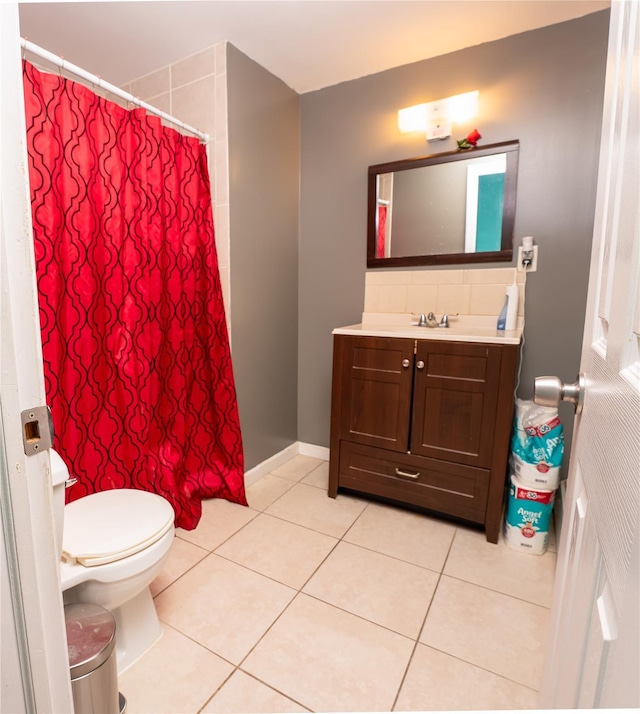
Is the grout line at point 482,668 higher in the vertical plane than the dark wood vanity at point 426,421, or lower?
lower

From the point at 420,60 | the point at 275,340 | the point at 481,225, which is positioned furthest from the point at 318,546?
the point at 420,60

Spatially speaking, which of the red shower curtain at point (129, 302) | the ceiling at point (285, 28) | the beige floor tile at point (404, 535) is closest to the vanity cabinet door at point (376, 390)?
the beige floor tile at point (404, 535)

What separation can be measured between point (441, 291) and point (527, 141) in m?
0.81

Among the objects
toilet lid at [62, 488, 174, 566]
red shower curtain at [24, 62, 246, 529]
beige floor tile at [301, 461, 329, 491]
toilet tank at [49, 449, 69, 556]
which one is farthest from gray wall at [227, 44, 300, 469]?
toilet tank at [49, 449, 69, 556]

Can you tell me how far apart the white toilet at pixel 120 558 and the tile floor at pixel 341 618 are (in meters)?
0.09

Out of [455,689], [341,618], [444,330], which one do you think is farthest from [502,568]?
[444,330]

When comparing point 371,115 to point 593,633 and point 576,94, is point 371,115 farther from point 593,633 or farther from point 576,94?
point 593,633

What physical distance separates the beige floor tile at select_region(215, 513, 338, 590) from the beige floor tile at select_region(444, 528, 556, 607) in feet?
1.78

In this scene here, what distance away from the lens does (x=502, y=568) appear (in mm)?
1557

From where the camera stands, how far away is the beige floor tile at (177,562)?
144cm

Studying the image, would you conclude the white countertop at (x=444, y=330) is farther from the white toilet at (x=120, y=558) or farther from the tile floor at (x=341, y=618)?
the white toilet at (x=120, y=558)

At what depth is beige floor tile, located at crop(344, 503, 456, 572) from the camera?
1.63 meters

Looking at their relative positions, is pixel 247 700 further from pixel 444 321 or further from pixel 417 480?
pixel 444 321

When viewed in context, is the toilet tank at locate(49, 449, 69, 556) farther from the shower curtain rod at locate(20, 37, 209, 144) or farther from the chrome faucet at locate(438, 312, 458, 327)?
the chrome faucet at locate(438, 312, 458, 327)
